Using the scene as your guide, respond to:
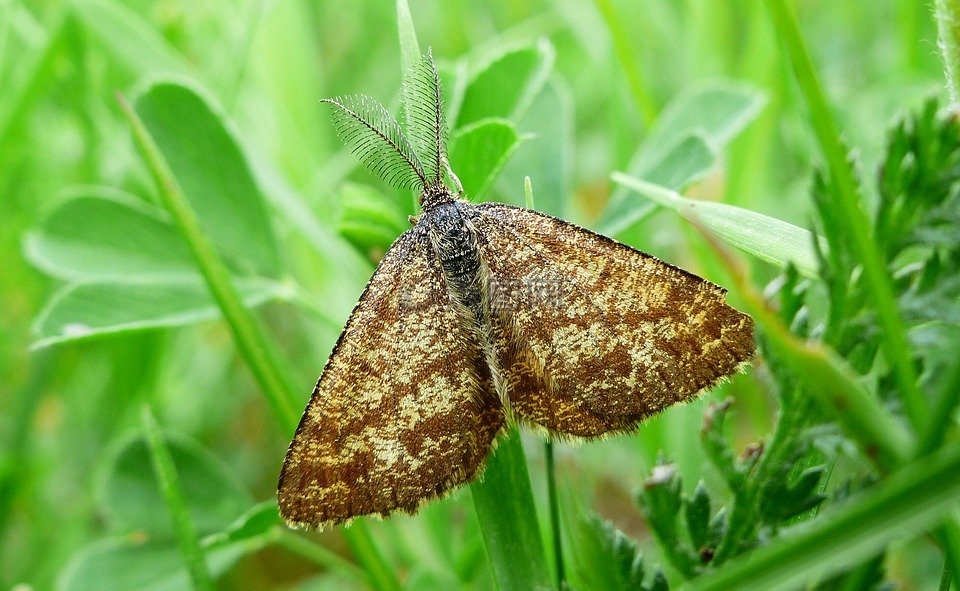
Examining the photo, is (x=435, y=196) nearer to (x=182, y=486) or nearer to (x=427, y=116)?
(x=427, y=116)

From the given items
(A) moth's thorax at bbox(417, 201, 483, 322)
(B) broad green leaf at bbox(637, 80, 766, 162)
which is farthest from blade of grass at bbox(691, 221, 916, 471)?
(B) broad green leaf at bbox(637, 80, 766, 162)

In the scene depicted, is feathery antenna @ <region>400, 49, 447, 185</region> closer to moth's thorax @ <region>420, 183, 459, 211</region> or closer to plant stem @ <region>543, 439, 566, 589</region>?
moth's thorax @ <region>420, 183, 459, 211</region>

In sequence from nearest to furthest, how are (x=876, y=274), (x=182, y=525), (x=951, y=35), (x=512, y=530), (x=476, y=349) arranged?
(x=876, y=274)
(x=951, y=35)
(x=512, y=530)
(x=182, y=525)
(x=476, y=349)

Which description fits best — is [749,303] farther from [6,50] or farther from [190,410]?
[6,50]

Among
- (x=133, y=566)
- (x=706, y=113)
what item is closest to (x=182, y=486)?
(x=133, y=566)

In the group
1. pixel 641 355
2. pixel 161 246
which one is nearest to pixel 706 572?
pixel 641 355

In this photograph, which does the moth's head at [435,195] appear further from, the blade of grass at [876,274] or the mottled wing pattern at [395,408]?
the blade of grass at [876,274]
